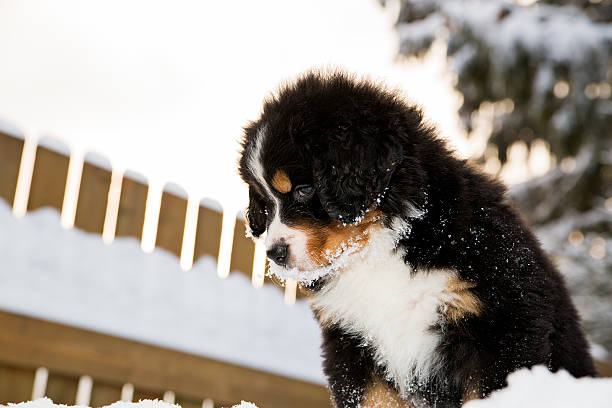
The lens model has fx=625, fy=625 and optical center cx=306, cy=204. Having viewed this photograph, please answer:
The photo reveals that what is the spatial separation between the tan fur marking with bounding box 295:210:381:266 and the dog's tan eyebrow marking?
16cm

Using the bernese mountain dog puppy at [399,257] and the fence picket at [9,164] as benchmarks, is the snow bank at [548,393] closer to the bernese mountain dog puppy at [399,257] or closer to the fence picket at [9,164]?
the bernese mountain dog puppy at [399,257]

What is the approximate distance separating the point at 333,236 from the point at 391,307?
0.35m

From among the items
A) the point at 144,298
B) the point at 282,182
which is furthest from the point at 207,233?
the point at 282,182

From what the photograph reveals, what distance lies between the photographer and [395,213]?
7.61 ft

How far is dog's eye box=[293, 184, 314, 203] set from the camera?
2.34 metres

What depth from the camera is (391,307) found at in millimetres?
2350

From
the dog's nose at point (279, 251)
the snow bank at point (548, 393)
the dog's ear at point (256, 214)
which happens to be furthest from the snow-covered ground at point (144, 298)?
the snow bank at point (548, 393)

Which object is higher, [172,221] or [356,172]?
[172,221]

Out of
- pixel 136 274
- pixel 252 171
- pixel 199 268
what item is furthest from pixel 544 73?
pixel 252 171

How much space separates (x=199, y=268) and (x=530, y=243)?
2785 millimetres

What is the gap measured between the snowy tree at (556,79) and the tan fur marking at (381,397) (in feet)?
17.5

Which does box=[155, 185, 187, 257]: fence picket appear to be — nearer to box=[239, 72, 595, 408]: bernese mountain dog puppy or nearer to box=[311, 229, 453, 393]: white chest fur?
box=[239, 72, 595, 408]: bernese mountain dog puppy

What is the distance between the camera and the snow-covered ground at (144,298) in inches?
141

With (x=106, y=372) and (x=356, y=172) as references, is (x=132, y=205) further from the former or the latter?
(x=356, y=172)
